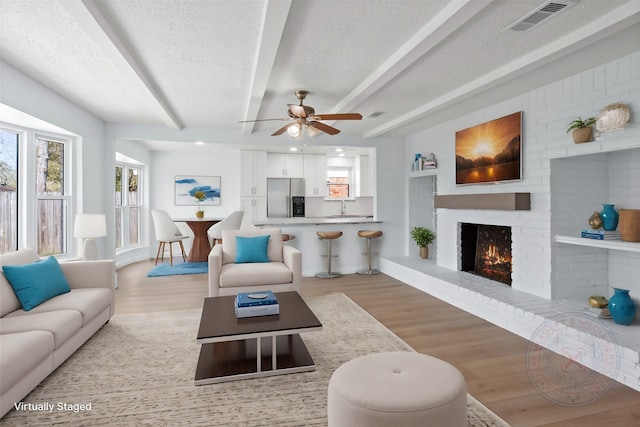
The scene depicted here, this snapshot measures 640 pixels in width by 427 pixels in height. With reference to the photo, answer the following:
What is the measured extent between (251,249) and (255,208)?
10.9 ft

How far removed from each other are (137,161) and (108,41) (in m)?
4.97

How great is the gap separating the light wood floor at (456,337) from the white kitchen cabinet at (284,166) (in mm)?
3051

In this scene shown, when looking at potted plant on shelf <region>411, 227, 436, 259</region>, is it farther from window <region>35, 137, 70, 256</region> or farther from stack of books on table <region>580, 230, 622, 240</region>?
window <region>35, 137, 70, 256</region>

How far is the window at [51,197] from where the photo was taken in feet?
14.0

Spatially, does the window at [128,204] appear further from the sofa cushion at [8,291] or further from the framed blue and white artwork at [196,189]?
the sofa cushion at [8,291]

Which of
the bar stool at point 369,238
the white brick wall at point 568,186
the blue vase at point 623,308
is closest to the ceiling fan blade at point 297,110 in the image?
the white brick wall at point 568,186

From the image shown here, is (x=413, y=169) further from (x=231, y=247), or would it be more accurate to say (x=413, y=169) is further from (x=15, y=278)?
(x=15, y=278)

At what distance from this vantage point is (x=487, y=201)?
4105 millimetres

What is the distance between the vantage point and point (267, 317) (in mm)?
2557

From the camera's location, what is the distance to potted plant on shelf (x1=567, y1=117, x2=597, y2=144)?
120 inches

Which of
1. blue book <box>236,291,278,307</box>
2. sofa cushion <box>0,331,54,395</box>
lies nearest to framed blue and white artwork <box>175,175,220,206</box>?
blue book <box>236,291,278,307</box>

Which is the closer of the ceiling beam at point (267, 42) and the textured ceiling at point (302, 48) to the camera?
the ceiling beam at point (267, 42)

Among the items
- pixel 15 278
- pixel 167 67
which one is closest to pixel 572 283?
pixel 167 67

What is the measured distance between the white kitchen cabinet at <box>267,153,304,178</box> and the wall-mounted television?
400 cm
